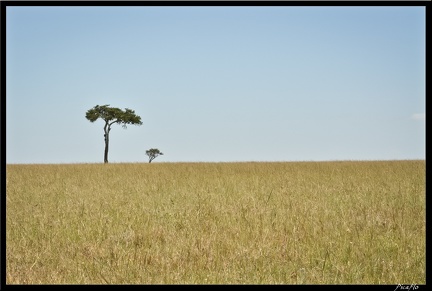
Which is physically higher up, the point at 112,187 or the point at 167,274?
the point at 112,187

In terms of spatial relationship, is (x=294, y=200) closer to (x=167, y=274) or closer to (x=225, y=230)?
(x=225, y=230)

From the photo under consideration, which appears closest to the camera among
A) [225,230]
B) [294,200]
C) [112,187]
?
[225,230]

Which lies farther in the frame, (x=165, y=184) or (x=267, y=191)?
(x=165, y=184)

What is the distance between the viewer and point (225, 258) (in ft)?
13.7

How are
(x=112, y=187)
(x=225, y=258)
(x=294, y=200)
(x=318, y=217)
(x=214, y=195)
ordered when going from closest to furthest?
(x=225, y=258), (x=318, y=217), (x=294, y=200), (x=214, y=195), (x=112, y=187)

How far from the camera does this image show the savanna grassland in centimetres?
382

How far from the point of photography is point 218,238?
478 centimetres

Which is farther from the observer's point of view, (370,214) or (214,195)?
(214,195)

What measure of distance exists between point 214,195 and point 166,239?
300 cm

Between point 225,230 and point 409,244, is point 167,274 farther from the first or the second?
point 409,244

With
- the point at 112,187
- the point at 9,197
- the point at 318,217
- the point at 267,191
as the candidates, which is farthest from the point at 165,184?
the point at 318,217

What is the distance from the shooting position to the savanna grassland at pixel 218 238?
3.82 m

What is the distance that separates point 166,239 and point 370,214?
120 inches

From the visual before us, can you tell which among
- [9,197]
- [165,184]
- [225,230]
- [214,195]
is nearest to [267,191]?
[214,195]
